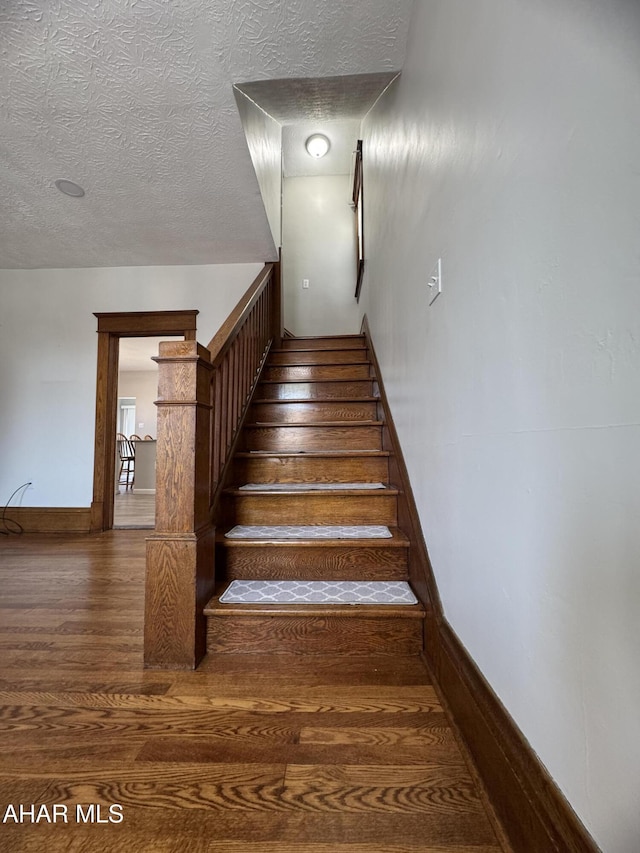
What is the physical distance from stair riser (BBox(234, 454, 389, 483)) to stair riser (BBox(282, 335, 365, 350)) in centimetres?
164

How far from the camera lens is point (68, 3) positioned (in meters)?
1.46

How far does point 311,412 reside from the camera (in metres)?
2.51

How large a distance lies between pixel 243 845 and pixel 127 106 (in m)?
2.93

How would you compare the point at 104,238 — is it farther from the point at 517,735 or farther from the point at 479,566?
the point at 517,735

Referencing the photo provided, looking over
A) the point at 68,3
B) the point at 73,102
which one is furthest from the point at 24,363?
the point at 68,3

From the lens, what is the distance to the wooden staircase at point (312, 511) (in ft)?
4.19

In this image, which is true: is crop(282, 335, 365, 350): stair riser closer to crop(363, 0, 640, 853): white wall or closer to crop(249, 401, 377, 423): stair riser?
crop(249, 401, 377, 423): stair riser

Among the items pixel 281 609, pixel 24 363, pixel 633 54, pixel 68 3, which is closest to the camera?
pixel 633 54

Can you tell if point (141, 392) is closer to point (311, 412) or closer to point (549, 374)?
point (311, 412)

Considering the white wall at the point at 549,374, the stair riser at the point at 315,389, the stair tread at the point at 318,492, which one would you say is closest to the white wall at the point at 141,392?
the stair riser at the point at 315,389

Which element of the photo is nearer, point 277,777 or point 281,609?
point 277,777

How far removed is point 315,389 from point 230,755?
2202 millimetres

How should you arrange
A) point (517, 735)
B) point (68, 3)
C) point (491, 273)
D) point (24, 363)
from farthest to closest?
1. point (24, 363)
2. point (68, 3)
3. point (491, 273)
4. point (517, 735)

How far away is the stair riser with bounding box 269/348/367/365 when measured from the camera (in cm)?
313
